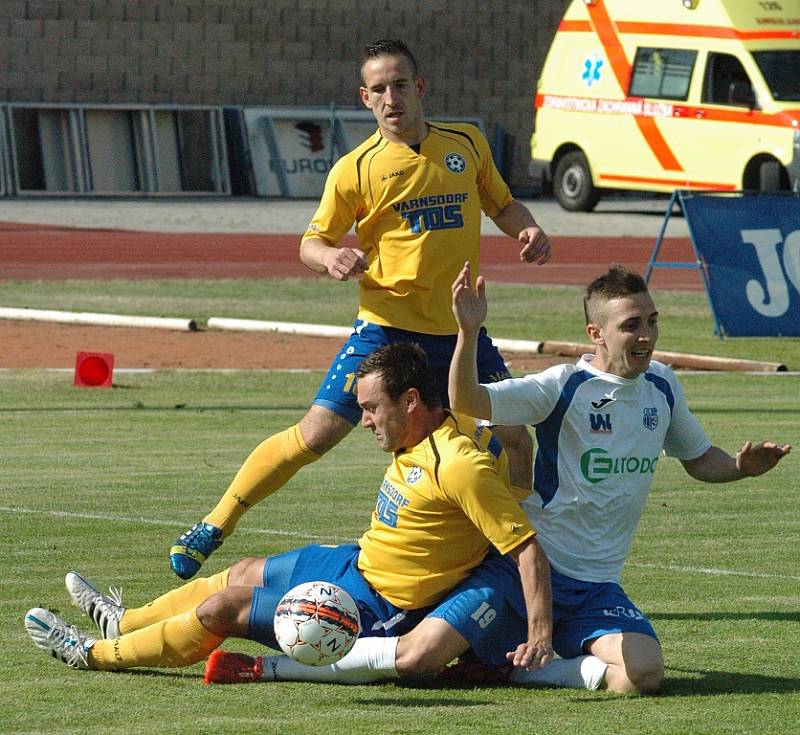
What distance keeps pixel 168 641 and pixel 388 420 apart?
3.47 feet

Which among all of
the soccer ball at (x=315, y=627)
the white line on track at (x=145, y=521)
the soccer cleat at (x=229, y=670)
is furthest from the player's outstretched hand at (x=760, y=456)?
the white line on track at (x=145, y=521)

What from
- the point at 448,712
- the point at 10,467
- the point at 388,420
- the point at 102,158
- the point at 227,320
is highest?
the point at 388,420

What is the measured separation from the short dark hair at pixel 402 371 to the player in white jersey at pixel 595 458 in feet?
0.43

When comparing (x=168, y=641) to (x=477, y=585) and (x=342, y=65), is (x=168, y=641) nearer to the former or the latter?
(x=477, y=585)

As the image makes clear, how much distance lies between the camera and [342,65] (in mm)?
40531

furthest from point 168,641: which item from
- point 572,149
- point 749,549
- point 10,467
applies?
point 572,149

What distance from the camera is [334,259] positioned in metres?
7.35

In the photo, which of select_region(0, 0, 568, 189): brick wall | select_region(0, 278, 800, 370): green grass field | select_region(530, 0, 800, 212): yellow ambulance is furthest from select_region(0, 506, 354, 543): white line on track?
select_region(0, 0, 568, 189): brick wall

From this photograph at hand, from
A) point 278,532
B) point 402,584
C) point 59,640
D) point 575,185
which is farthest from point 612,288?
point 575,185

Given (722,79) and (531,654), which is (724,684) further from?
→ (722,79)

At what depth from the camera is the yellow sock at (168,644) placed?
633 cm

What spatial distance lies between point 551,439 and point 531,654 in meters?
0.97

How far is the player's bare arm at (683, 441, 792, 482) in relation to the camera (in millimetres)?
6406

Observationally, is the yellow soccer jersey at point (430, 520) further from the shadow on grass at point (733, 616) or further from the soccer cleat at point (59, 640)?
the shadow on grass at point (733, 616)
